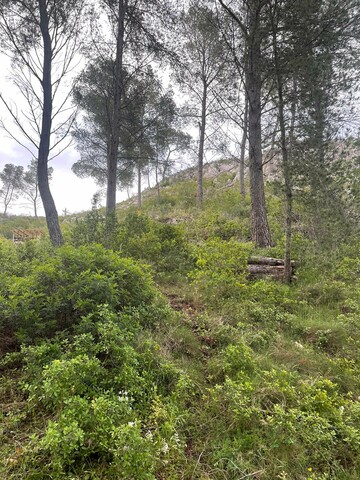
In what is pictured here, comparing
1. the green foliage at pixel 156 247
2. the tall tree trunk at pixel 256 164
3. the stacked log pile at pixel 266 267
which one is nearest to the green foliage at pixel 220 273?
the stacked log pile at pixel 266 267

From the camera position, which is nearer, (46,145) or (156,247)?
(156,247)

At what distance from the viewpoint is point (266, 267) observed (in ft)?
16.0

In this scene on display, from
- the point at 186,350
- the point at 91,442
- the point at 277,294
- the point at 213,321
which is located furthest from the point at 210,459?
the point at 277,294

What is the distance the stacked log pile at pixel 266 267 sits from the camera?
15.5 ft

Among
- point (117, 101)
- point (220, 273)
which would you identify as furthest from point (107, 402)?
point (117, 101)

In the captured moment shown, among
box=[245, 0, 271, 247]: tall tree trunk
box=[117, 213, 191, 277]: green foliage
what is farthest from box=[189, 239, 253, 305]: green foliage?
box=[245, 0, 271, 247]: tall tree trunk

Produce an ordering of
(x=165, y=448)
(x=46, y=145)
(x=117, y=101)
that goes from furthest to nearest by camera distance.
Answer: (x=117, y=101), (x=46, y=145), (x=165, y=448)

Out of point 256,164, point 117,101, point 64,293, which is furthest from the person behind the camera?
point 117,101

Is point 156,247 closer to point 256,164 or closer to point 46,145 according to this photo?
point 256,164

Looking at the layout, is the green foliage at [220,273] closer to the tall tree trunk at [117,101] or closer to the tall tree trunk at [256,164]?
the tall tree trunk at [256,164]

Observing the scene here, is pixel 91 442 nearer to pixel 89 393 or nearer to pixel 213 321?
pixel 89 393

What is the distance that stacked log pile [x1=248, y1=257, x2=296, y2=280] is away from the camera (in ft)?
15.5

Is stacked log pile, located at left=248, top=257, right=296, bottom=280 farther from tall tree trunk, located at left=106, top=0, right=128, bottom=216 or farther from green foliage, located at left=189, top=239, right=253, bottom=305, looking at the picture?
tall tree trunk, located at left=106, top=0, right=128, bottom=216

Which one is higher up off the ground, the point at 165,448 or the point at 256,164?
the point at 256,164
